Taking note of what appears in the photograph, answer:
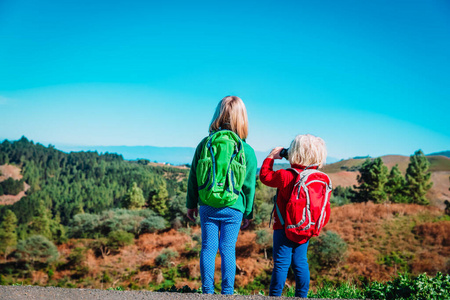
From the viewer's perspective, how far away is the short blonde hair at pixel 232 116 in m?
2.80

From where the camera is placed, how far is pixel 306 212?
2717 mm

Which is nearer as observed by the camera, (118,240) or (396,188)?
(118,240)

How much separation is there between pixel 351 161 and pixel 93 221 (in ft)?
212

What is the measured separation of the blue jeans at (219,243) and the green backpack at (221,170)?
0.37 feet

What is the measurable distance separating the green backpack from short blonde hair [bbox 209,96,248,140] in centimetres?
15

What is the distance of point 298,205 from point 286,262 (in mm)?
559

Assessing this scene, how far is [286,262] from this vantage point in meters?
2.76

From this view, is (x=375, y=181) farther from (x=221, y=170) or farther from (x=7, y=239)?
(x=7, y=239)

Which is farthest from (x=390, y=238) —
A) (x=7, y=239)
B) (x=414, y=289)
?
(x=7, y=239)

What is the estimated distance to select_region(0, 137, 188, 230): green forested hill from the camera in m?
86.2

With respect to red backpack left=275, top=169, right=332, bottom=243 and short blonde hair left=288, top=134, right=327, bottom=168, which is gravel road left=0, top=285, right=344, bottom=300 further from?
short blonde hair left=288, top=134, right=327, bottom=168

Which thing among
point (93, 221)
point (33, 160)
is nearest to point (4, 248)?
point (93, 221)

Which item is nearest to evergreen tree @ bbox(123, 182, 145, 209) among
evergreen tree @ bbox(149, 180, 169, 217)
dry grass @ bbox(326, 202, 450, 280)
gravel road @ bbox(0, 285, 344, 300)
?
evergreen tree @ bbox(149, 180, 169, 217)

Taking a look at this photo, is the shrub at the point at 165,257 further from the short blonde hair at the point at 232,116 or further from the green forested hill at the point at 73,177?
the green forested hill at the point at 73,177
